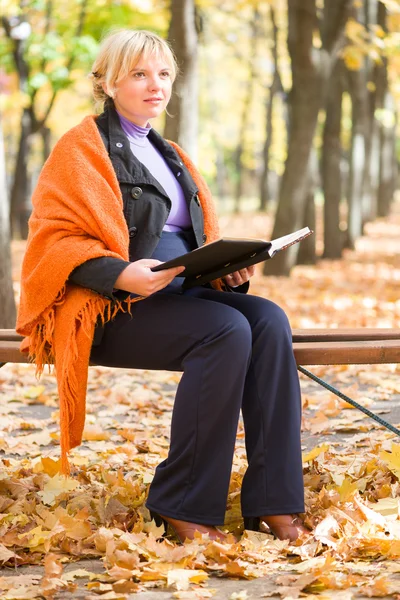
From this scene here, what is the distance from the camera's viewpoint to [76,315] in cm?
332

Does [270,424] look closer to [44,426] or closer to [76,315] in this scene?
[76,315]

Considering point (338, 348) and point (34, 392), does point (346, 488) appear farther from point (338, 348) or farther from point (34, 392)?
point (34, 392)

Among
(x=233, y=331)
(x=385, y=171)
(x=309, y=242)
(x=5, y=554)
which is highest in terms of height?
(x=385, y=171)

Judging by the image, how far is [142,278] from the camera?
125 inches

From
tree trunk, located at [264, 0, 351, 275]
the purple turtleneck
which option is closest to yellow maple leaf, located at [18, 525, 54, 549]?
the purple turtleneck

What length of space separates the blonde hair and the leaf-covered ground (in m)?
1.61

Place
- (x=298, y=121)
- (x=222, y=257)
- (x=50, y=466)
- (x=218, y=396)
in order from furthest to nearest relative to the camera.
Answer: (x=298, y=121) → (x=50, y=466) → (x=222, y=257) → (x=218, y=396)

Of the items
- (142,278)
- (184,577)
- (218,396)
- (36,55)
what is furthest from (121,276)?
(36,55)

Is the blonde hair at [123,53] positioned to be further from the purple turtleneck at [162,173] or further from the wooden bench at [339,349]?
the wooden bench at [339,349]

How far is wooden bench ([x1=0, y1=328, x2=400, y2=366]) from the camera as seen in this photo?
11.7ft

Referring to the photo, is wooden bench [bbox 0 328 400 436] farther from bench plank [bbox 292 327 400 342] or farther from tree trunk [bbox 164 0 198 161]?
tree trunk [bbox 164 0 198 161]

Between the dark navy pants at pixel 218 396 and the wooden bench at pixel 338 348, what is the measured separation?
0.25m

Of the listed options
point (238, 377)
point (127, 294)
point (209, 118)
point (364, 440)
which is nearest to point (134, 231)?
point (127, 294)

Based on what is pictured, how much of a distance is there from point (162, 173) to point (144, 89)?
34cm
